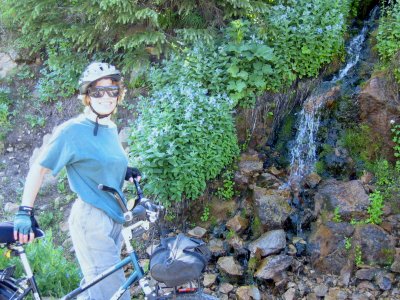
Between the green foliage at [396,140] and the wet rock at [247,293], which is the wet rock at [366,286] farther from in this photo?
the green foliage at [396,140]

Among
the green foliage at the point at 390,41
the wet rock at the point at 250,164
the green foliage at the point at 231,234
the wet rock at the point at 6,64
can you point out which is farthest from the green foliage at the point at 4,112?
the green foliage at the point at 390,41

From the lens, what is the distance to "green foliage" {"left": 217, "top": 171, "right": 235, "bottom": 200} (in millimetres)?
6301

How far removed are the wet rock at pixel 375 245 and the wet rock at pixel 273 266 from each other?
2.90ft

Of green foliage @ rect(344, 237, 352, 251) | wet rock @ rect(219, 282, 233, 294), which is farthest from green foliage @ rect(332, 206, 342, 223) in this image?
wet rock @ rect(219, 282, 233, 294)

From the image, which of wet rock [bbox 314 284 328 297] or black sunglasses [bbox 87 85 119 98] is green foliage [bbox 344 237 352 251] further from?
black sunglasses [bbox 87 85 119 98]

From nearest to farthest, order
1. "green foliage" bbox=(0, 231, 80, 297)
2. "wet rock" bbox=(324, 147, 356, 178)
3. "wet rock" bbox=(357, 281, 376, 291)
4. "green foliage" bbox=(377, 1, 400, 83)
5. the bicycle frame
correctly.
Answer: the bicycle frame, "green foliage" bbox=(0, 231, 80, 297), "wet rock" bbox=(357, 281, 376, 291), "wet rock" bbox=(324, 147, 356, 178), "green foliage" bbox=(377, 1, 400, 83)

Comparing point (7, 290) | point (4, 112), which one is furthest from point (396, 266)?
point (4, 112)

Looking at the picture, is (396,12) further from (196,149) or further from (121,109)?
(121,109)

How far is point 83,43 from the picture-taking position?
8.07 metres

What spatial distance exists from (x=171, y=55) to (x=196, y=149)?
210 centimetres

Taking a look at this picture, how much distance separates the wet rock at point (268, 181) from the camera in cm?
649

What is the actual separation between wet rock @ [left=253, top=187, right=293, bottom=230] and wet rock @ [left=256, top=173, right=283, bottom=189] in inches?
9.3

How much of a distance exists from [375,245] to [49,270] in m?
3.75

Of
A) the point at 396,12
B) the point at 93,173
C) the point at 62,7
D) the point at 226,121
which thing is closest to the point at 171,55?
→ the point at 226,121
